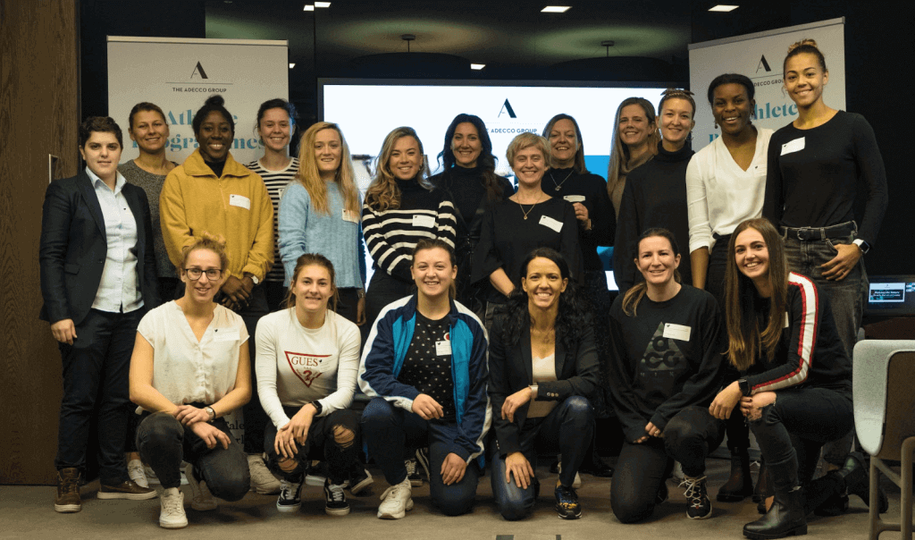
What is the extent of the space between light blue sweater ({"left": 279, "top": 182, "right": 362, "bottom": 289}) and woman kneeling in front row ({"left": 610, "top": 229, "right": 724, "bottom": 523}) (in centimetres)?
126

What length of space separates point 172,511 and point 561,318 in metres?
1.63

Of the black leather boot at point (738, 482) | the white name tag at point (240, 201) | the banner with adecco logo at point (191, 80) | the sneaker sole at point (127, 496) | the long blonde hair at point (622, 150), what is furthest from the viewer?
the banner with adecco logo at point (191, 80)

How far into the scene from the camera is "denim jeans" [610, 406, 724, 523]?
117 inches

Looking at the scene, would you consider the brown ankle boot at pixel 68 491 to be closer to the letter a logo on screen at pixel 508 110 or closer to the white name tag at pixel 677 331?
the white name tag at pixel 677 331

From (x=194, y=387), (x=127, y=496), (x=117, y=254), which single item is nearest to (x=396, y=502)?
(x=194, y=387)

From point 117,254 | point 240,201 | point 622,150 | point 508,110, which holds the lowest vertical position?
point 117,254

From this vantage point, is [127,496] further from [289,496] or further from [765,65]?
[765,65]

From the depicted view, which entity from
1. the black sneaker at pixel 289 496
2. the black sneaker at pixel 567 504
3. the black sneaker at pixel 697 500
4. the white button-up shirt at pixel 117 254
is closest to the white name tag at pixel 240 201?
the white button-up shirt at pixel 117 254

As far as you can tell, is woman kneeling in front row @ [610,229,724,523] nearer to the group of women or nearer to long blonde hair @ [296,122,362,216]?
the group of women

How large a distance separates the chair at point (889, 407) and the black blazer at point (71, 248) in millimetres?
2850

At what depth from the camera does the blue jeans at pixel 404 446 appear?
10.1 ft

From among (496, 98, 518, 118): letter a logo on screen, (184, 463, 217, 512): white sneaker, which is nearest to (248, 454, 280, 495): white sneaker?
(184, 463, 217, 512): white sneaker

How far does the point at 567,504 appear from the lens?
3.08 m

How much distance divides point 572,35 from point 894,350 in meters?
3.65
